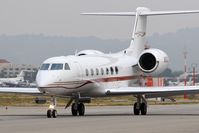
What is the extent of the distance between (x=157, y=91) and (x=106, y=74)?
3595mm

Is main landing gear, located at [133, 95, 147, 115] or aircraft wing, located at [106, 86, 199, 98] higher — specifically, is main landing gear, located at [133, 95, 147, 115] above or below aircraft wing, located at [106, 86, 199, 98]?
below

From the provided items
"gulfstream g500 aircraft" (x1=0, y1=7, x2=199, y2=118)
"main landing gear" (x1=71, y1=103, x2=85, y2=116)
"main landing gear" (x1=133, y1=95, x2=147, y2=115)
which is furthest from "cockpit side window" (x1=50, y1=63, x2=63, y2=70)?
"main landing gear" (x1=133, y1=95, x2=147, y2=115)

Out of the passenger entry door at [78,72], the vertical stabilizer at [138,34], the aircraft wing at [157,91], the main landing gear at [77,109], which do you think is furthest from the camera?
the vertical stabilizer at [138,34]

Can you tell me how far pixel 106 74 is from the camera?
1463 inches

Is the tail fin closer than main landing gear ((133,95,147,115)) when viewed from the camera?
No

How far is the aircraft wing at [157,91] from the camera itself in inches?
1346

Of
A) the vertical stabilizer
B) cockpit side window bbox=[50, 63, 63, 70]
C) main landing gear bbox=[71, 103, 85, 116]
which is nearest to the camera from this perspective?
cockpit side window bbox=[50, 63, 63, 70]

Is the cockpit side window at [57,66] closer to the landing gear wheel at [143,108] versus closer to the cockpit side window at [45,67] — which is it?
the cockpit side window at [45,67]

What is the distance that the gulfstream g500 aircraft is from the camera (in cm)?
3300

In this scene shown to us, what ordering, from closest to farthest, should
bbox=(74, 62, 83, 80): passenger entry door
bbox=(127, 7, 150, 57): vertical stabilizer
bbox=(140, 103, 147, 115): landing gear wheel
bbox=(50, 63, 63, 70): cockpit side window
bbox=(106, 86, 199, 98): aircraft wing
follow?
bbox=(50, 63, 63, 70): cockpit side window < bbox=(106, 86, 199, 98): aircraft wing < bbox=(74, 62, 83, 80): passenger entry door < bbox=(140, 103, 147, 115): landing gear wheel < bbox=(127, 7, 150, 57): vertical stabilizer

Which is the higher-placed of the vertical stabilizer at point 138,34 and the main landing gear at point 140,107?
the vertical stabilizer at point 138,34

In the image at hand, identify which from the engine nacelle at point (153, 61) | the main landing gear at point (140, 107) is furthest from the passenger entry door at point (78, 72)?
the engine nacelle at point (153, 61)

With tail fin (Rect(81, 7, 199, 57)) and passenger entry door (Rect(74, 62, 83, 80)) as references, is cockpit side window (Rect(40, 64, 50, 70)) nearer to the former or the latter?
passenger entry door (Rect(74, 62, 83, 80))

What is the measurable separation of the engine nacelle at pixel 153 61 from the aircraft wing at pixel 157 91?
8.09ft
